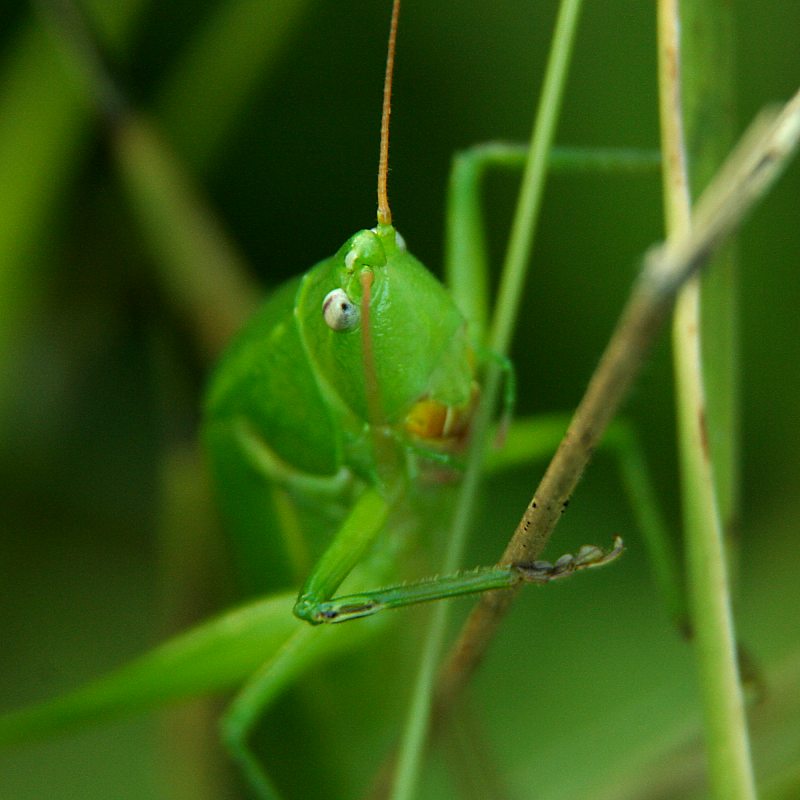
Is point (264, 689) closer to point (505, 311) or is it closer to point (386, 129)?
point (505, 311)

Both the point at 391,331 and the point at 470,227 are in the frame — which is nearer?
the point at 391,331

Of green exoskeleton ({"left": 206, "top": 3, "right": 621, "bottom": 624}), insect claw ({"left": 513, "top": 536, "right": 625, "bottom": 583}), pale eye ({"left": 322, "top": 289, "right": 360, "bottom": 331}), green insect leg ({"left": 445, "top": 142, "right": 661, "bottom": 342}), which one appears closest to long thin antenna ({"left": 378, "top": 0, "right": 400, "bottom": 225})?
green exoskeleton ({"left": 206, "top": 3, "right": 621, "bottom": 624})

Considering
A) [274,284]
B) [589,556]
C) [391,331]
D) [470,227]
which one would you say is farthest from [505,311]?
[274,284]

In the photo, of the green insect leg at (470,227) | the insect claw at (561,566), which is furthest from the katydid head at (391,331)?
the insect claw at (561,566)

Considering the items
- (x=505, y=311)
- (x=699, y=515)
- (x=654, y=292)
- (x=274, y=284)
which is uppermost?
(x=274, y=284)

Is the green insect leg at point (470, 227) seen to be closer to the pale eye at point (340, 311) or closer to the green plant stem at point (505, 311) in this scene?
the pale eye at point (340, 311)

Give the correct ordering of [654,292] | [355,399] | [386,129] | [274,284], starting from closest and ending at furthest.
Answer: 1. [654,292]
2. [386,129]
3. [355,399]
4. [274,284]

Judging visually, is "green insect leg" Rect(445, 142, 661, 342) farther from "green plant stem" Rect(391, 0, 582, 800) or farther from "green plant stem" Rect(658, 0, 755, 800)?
"green plant stem" Rect(658, 0, 755, 800)

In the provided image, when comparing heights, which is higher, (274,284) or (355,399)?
(274,284)
